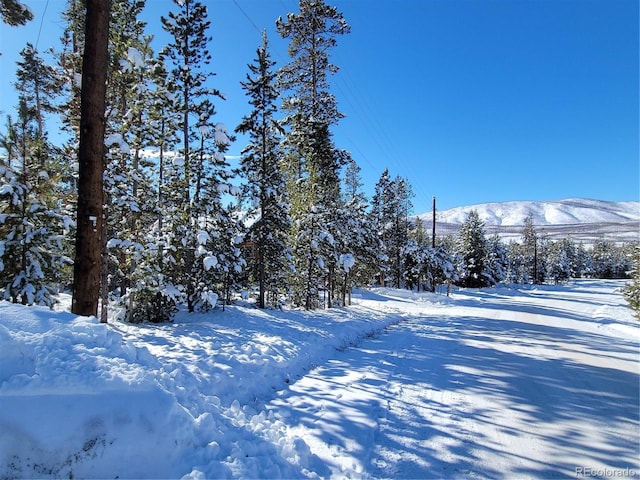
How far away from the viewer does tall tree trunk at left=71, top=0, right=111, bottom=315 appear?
16.2ft

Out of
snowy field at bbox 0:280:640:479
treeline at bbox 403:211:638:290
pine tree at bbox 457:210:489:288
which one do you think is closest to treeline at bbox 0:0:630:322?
snowy field at bbox 0:280:640:479

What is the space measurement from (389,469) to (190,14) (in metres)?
15.0

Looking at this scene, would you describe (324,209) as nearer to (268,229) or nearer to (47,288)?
(268,229)

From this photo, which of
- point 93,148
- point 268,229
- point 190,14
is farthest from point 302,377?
point 190,14

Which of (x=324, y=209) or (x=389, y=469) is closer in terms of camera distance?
(x=389, y=469)

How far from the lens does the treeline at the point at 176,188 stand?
8609mm

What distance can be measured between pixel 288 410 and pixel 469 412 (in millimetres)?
2791

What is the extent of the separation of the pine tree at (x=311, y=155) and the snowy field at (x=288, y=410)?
8101 millimetres

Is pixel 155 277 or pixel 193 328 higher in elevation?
pixel 155 277

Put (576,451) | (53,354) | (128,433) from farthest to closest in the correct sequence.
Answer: (576,451), (53,354), (128,433)

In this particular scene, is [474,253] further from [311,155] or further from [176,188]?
[176,188]

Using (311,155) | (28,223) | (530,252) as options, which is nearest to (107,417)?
(28,223)

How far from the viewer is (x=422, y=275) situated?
3631cm

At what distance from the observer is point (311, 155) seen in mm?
16812
